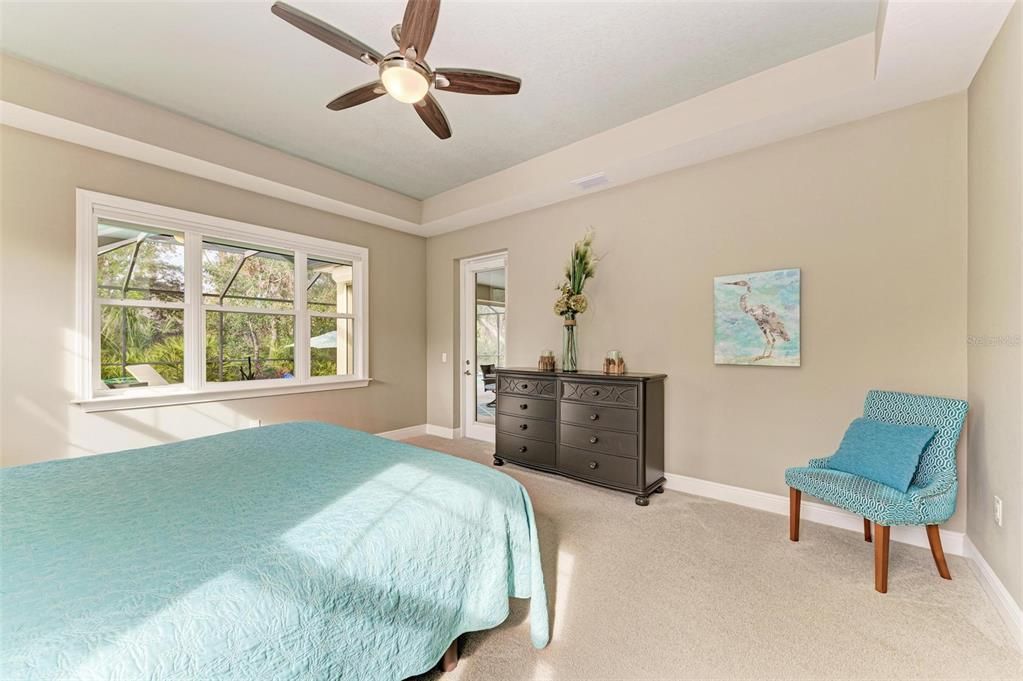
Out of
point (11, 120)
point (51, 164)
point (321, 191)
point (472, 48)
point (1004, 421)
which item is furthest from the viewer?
point (321, 191)

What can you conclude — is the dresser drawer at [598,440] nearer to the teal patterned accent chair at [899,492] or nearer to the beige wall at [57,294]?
the teal patterned accent chair at [899,492]

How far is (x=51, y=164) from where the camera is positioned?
112 inches

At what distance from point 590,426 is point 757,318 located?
1.49m

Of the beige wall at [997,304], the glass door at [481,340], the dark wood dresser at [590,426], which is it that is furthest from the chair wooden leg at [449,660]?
the glass door at [481,340]

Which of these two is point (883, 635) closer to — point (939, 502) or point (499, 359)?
point (939, 502)

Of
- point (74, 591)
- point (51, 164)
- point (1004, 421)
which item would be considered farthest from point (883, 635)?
point (51, 164)

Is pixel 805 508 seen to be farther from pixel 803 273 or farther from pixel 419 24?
pixel 419 24

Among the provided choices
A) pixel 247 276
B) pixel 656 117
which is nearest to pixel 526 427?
pixel 656 117

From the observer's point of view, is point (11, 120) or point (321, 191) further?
point (321, 191)

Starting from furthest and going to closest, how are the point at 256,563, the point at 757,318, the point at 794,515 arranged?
the point at 757,318
the point at 794,515
the point at 256,563

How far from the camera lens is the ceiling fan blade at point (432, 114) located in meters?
2.17

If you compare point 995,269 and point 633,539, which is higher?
point 995,269

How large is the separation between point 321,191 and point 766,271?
13.0 feet

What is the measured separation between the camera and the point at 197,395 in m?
3.49
